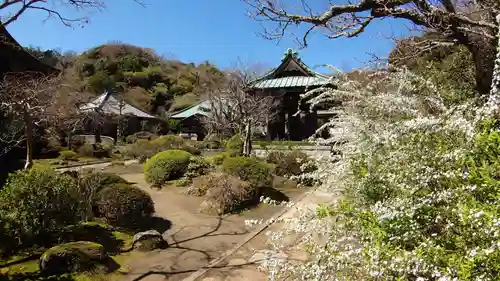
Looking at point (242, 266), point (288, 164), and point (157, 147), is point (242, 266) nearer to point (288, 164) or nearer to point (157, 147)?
point (288, 164)

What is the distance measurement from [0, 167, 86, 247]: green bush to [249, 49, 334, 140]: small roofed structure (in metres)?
13.7

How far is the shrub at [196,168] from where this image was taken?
41.0 ft

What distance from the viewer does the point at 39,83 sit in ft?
34.7

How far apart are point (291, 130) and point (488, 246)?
2167 cm

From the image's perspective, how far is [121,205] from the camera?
308 inches

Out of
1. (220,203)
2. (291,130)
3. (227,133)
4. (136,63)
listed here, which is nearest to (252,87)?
(291,130)

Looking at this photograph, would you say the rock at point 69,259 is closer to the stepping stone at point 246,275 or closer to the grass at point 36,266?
the grass at point 36,266

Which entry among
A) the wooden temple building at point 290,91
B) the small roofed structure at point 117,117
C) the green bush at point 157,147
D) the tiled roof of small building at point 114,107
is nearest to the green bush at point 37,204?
the green bush at point 157,147

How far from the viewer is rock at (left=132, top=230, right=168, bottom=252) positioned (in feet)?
21.4

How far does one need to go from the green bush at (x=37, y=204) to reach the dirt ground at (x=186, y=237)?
143 cm

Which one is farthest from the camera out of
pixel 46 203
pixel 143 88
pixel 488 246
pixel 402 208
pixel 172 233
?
pixel 143 88

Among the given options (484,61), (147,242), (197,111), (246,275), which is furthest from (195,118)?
(484,61)

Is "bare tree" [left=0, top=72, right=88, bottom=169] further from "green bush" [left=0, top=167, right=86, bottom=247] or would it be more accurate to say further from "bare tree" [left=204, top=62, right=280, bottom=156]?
"bare tree" [left=204, top=62, right=280, bottom=156]

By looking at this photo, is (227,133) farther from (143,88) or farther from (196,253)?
(143,88)
